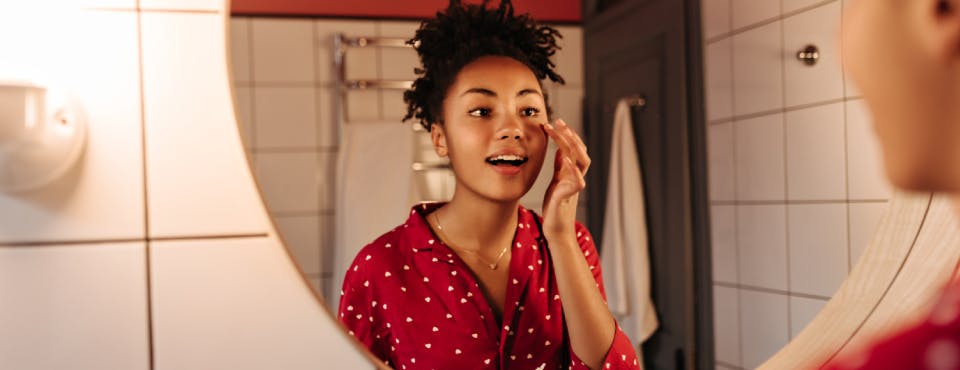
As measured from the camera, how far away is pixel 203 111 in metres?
0.65

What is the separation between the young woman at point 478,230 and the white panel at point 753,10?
200 mm

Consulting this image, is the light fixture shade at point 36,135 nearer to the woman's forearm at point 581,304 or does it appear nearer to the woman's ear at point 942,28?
the woman's forearm at point 581,304

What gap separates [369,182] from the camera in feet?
2.05

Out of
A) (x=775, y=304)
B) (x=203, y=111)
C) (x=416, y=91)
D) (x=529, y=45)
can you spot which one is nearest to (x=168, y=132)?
(x=203, y=111)

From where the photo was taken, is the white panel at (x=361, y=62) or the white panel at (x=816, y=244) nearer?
the white panel at (x=361, y=62)

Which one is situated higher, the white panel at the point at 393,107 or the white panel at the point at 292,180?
the white panel at the point at 393,107

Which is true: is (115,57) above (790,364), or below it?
above

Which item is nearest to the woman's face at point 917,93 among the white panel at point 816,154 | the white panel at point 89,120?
the white panel at point 816,154

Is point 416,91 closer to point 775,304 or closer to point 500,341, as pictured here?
point 500,341

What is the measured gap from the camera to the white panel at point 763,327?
737mm

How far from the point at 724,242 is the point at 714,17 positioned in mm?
214

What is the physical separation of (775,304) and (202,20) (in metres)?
0.60

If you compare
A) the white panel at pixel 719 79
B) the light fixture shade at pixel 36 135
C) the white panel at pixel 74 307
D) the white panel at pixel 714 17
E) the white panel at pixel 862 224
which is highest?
the white panel at pixel 714 17

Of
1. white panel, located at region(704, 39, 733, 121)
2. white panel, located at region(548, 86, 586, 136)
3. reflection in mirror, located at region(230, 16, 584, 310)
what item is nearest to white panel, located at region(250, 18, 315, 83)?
reflection in mirror, located at region(230, 16, 584, 310)
